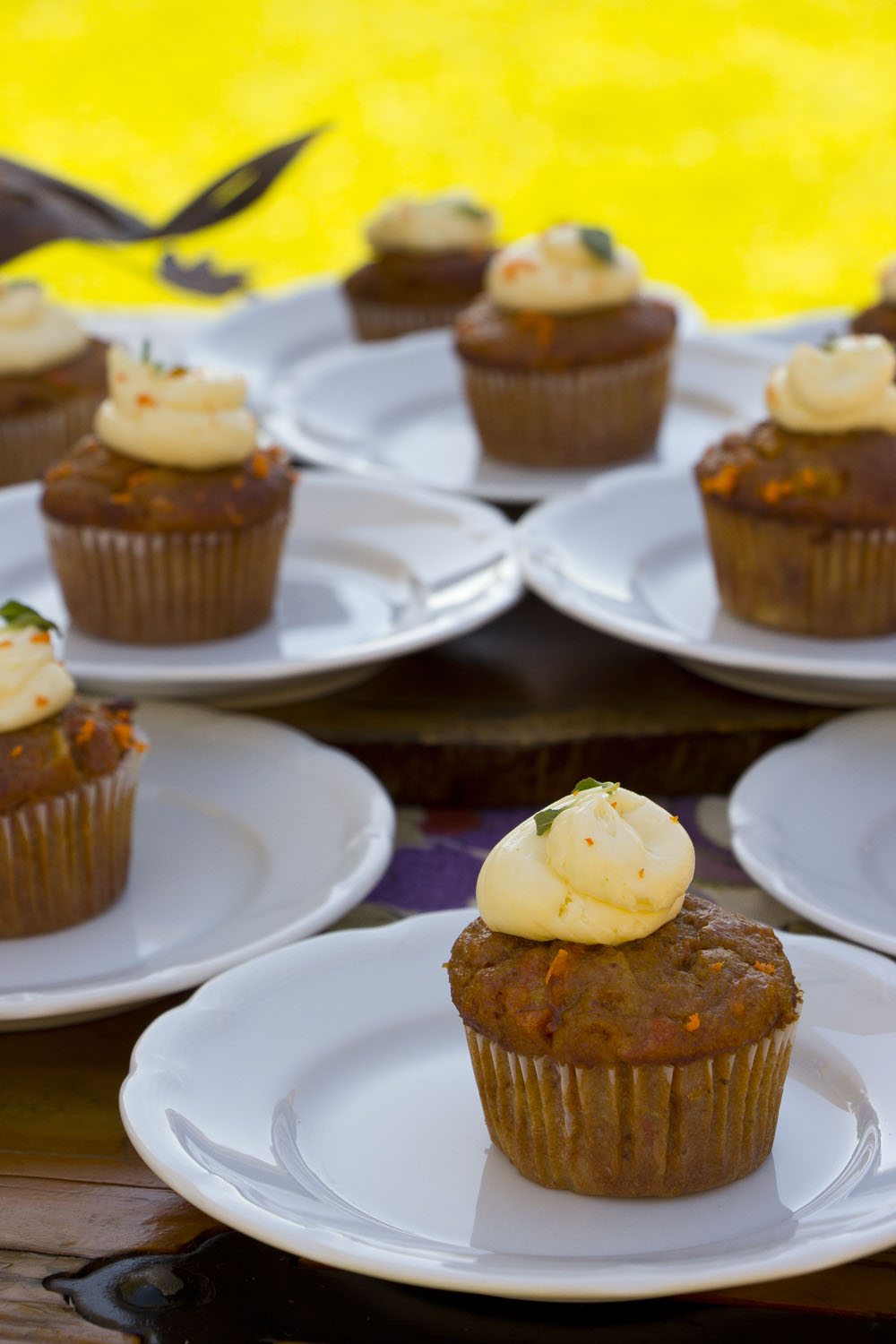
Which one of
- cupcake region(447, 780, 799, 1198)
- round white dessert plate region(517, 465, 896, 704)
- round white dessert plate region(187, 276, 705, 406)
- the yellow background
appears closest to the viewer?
cupcake region(447, 780, 799, 1198)

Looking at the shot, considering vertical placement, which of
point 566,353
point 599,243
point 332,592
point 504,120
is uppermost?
point 599,243

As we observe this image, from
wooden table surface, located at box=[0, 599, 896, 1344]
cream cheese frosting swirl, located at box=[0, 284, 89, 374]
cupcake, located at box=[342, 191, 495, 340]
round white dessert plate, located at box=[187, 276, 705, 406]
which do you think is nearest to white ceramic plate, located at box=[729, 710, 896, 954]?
wooden table surface, located at box=[0, 599, 896, 1344]

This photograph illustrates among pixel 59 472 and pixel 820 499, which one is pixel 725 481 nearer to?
pixel 820 499

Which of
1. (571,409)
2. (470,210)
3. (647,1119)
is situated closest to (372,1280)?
(647,1119)

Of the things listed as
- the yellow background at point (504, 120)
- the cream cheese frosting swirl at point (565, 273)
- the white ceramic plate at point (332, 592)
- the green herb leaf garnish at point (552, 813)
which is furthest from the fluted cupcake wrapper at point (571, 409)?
the yellow background at point (504, 120)

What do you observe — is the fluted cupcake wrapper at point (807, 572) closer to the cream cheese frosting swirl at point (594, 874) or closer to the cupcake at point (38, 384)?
the cream cheese frosting swirl at point (594, 874)

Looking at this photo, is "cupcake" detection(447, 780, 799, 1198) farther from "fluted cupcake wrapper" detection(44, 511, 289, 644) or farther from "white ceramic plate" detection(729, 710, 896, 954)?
"fluted cupcake wrapper" detection(44, 511, 289, 644)

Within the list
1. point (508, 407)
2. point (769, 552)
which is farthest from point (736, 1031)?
point (508, 407)
